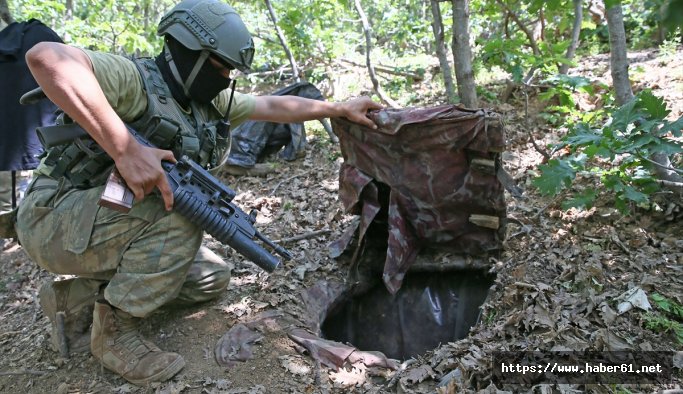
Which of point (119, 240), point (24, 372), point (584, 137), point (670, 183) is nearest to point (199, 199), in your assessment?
point (119, 240)

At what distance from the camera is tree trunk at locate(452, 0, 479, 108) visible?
403 centimetres

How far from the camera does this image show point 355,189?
350 cm

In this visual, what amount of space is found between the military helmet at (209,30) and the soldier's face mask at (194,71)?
0.06 meters

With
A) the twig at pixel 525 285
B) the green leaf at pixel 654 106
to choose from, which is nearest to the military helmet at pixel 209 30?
the twig at pixel 525 285

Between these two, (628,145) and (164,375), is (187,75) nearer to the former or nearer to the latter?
(164,375)

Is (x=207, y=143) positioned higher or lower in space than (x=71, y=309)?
higher

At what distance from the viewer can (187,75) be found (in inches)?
112

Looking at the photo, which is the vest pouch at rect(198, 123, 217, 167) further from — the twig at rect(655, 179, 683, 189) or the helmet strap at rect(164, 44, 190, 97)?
the twig at rect(655, 179, 683, 189)

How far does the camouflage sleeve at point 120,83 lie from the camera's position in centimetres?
246

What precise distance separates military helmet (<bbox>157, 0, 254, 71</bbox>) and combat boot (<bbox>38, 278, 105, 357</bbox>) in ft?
5.48

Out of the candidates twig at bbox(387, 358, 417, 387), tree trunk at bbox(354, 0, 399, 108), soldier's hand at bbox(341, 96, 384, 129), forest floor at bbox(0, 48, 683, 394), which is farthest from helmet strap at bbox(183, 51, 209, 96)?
tree trunk at bbox(354, 0, 399, 108)

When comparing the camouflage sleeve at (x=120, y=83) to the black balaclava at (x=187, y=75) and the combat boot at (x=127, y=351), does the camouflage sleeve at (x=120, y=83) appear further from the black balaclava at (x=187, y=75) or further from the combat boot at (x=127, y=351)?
the combat boot at (x=127, y=351)

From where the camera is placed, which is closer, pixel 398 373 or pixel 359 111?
pixel 398 373

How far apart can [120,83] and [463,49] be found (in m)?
2.69
